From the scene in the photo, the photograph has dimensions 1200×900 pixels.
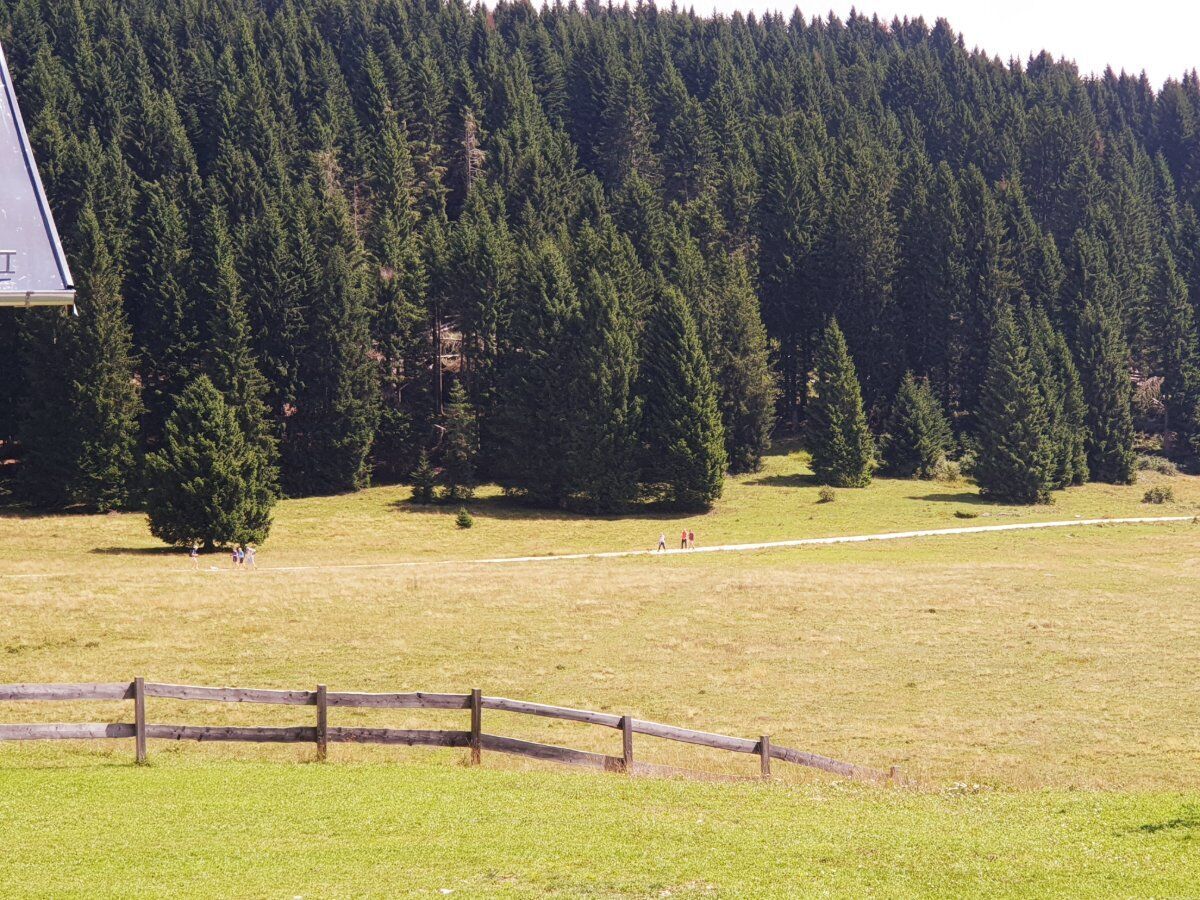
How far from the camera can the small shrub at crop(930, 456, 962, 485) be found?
122375 millimetres

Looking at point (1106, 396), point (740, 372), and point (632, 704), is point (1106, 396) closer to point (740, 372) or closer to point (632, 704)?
point (740, 372)

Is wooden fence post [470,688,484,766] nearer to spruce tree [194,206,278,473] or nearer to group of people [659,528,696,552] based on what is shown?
group of people [659,528,696,552]

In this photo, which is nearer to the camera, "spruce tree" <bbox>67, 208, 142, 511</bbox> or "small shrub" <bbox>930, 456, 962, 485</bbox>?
"spruce tree" <bbox>67, 208, 142, 511</bbox>

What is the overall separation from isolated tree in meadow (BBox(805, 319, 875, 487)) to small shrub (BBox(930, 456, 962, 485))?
19.3 feet

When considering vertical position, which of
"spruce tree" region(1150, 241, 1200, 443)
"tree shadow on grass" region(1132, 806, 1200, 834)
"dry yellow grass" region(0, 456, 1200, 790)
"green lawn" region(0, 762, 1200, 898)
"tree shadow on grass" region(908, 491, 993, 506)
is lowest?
"dry yellow grass" region(0, 456, 1200, 790)

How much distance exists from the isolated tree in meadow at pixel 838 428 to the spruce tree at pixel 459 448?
100.0 feet

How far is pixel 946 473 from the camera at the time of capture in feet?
404

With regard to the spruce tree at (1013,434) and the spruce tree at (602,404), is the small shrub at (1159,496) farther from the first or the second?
the spruce tree at (602,404)

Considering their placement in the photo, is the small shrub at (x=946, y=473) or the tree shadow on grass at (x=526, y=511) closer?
the tree shadow on grass at (x=526, y=511)

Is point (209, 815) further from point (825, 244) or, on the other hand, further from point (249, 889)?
point (825, 244)

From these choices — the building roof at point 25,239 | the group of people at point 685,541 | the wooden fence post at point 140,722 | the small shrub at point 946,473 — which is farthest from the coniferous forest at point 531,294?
the building roof at point 25,239

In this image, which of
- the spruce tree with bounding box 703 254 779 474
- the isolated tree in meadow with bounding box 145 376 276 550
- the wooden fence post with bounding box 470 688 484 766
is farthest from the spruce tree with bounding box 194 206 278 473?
the wooden fence post with bounding box 470 688 484 766

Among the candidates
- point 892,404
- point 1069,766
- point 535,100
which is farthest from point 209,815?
point 535,100

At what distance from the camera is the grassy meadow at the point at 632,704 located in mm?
17750
